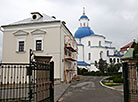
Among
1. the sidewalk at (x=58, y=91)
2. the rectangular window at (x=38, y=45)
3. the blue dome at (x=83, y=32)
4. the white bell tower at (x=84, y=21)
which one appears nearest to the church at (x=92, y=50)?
the blue dome at (x=83, y=32)

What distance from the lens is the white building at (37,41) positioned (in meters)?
17.7

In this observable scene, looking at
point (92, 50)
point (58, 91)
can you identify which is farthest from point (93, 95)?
point (92, 50)

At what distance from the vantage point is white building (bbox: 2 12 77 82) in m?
17.7

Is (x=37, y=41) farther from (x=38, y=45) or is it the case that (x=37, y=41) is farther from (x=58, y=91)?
(x=58, y=91)

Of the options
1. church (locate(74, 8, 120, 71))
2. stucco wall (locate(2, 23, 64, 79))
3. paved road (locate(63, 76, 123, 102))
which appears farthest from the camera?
church (locate(74, 8, 120, 71))

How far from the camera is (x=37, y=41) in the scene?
733 inches

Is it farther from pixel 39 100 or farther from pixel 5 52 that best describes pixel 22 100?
pixel 5 52

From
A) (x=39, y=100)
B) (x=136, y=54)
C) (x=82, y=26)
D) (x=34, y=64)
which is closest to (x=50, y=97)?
(x=39, y=100)

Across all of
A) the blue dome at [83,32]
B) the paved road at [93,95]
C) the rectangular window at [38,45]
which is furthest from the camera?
the blue dome at [83,32]

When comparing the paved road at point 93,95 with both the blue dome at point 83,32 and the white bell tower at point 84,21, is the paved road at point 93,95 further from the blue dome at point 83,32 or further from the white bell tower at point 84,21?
the white bell tower at point 84,21

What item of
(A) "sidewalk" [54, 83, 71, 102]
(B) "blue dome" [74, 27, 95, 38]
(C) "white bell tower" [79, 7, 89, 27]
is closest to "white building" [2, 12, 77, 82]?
(A) "sidewalk" [54, 83, 71, 102]

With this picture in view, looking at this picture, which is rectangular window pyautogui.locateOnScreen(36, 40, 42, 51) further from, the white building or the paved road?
the paved road

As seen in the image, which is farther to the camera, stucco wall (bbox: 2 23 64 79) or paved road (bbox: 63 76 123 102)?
stucco wall (bbox: 2 23 64 79)

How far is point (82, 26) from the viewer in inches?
2121
